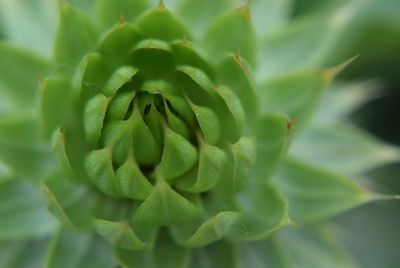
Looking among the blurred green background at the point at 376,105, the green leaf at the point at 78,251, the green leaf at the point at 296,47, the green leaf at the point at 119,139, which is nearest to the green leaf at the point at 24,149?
the green leaf at the point at 78,251

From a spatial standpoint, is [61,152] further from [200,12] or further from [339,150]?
[339,150]

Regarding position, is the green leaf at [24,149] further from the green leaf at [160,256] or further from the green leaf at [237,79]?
the green leaf at [237,79]

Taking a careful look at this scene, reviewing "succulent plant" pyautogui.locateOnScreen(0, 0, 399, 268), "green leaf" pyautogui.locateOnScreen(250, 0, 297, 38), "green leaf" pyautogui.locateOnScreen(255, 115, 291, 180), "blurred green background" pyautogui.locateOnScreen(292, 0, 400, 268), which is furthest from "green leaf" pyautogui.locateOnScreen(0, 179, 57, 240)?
"blurred green background" pyautogui.locateOnScreen(292, 0, 400, 268)

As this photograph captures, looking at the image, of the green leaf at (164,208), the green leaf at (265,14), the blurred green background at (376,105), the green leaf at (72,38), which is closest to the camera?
the green leaf at (164,208)

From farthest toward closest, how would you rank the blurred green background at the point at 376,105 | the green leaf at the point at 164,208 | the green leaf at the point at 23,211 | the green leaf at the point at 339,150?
the blurred green background at the point at 376,105 → the green leaf at the point at 339,150 → the green leaf at the point at 23,211 → the green leaf at the point at 164,208

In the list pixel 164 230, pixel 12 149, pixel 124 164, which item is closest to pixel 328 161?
pixel 164 230

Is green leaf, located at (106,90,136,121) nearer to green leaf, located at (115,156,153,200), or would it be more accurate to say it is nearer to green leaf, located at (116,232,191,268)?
green leaf, located at (115,156,153,200)
